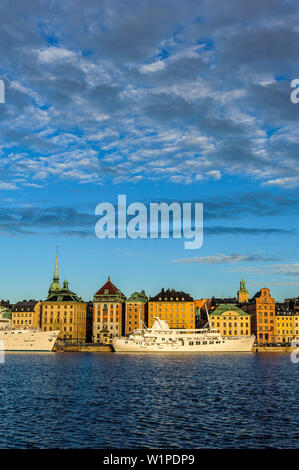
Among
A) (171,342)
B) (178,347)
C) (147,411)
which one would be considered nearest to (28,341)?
(171,342)

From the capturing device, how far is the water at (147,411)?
118 feet

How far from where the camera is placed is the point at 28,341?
534 ft

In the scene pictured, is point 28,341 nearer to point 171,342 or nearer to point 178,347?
point 171,342

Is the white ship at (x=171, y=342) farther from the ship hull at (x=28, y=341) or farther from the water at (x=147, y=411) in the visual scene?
the water at (x=147, y=411)

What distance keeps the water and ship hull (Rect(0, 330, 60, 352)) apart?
83.2m

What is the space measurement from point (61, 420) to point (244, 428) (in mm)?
15473

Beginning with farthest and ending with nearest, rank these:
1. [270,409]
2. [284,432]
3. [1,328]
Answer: [1,328] → [270,409] → [284,432]

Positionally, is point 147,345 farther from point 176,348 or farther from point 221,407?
point 221,407

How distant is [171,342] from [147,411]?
113m

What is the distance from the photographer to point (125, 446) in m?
34.2

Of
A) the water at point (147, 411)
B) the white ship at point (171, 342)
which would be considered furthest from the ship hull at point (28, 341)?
the water at point (147, 411)

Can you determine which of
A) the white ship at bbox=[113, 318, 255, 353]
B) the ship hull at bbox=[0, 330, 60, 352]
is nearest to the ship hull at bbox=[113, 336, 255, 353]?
the white ship at bbox=[113, 318, 255, 353]

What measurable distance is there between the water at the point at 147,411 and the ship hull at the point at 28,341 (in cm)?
8320
